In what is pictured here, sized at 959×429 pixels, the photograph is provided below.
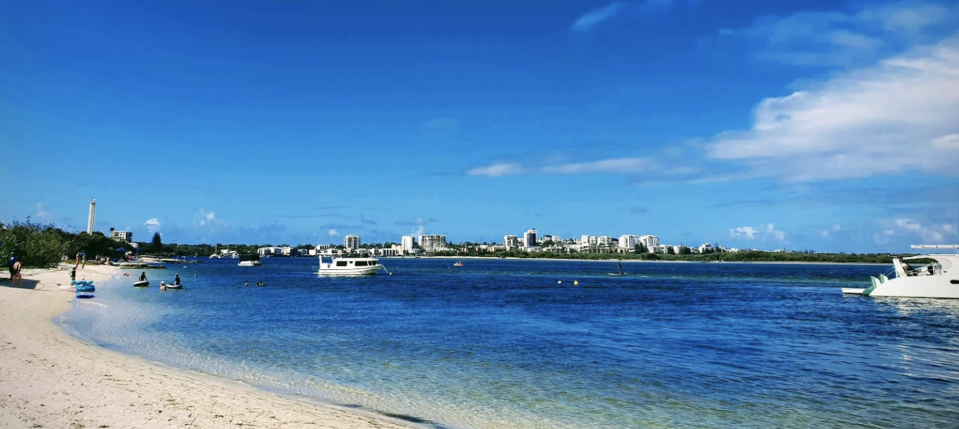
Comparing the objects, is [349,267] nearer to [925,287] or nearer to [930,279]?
[925,287]

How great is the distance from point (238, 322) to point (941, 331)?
40.6 meters

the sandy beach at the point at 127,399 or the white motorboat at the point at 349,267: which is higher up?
the white motorboat at the point at 349,267

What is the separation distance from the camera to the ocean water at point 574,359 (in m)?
13.5

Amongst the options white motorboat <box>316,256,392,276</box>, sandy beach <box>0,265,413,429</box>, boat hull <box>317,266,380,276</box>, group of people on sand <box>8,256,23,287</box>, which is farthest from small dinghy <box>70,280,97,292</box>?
boat hull <box>317,266,380,276</box>

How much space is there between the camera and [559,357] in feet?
67.6

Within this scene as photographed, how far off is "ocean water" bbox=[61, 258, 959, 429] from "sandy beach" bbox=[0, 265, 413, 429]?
53.4 inches

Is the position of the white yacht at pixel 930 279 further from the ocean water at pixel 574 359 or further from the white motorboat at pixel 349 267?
the white motorboat at pixel 349 267

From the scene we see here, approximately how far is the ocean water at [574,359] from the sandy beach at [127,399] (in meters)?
1.36

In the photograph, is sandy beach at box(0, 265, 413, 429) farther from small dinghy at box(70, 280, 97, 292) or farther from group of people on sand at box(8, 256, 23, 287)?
group of people on sand at box(8, 256, 23, 287)

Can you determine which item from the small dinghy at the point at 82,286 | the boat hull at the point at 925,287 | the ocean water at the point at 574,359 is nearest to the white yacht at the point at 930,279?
the boat hull at the point at 925,287

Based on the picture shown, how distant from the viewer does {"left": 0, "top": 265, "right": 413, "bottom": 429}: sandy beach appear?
10.0 meters

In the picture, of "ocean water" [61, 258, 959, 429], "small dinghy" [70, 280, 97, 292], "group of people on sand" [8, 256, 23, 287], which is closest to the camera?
"ocean water" [61, 258, 959, 429]

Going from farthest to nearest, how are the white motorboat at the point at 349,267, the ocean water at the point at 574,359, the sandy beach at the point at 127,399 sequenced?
the white motorboat at the point at 349,267, the ocean water at the point at 574,359, the sandy beach at the point at 127,399

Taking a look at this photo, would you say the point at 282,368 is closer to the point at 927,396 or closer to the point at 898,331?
the point at 927,396
